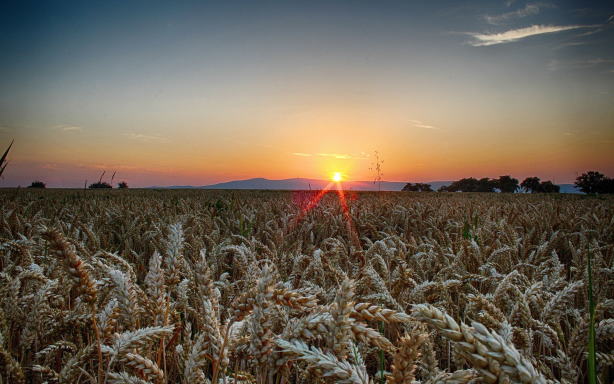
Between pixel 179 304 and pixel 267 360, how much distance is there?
1.14 meters

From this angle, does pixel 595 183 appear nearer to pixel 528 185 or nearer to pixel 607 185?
pixel 607 185

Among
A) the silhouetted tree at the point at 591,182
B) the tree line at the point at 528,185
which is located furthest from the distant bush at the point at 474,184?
the silhouetted tree at the point at 591,182

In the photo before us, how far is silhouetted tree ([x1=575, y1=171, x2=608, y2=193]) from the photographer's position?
78.4 metres

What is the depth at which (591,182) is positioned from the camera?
82.6 metres

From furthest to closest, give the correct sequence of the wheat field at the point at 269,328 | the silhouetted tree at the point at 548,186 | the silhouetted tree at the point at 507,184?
the silhouetted tree at the point at 507,184 < the silhouetted tree at the point at 548,186 < the wheat field at the point at 269,328

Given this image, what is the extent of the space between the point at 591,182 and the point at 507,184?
913 inches

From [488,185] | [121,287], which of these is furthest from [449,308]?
[488,185]

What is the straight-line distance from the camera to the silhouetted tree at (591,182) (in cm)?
7840

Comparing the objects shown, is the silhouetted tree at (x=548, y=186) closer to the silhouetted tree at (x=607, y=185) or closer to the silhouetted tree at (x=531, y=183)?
the silhouetted tree at (x=531, y=183)

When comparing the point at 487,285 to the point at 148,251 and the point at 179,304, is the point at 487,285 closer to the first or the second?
the point at 179,304

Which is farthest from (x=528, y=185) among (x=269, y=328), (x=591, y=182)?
(x=269, y=328)

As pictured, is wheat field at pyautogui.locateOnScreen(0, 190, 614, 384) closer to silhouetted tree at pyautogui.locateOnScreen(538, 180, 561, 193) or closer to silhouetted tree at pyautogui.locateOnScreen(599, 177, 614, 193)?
silhouetted tree at pyautogui.locateOnScreen(599, 177, 614, 193)

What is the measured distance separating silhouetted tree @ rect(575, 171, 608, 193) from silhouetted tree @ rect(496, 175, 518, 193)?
16.7m

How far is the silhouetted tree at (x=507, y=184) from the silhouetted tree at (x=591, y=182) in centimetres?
1666
